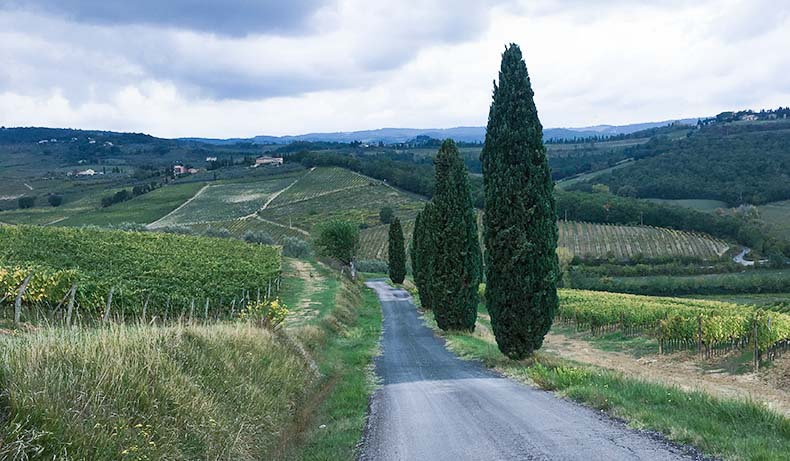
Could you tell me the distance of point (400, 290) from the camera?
58.8 m

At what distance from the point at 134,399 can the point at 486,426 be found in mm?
5009

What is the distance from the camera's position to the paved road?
278 inches

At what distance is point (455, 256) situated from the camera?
88.0 feet

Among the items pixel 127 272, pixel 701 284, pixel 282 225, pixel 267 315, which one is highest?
pixel 267 315

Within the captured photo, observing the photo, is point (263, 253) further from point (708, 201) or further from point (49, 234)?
point (708, 201)

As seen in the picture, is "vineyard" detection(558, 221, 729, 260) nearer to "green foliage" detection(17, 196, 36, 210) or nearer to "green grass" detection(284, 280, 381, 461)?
"green grass" detection(284, 280, 381, 461)

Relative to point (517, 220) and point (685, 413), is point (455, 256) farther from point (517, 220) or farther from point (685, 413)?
point (685, 413)

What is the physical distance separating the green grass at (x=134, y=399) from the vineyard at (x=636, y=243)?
277ft

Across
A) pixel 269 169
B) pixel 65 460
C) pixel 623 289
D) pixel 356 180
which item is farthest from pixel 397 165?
pixel 65 460

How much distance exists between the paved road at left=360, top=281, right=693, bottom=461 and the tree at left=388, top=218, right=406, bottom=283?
4367 centimetres

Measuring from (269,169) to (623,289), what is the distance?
97887 mm

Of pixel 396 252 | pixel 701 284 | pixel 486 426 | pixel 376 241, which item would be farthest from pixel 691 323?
pixel 376 241

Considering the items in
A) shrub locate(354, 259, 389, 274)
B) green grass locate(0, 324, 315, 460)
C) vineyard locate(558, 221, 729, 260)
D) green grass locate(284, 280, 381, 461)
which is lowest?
shrub locate(354, 259, 389, 274)

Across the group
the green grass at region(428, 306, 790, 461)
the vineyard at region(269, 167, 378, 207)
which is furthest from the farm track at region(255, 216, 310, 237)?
the green grass at region(428, 306, 790, 461)
